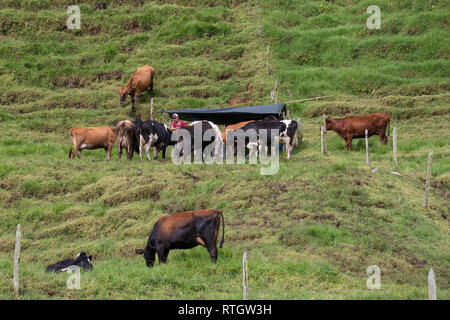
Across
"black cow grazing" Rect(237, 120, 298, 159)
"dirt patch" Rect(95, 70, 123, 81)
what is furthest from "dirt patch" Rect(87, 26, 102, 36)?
"black cow grazing" Rect(237, 120, 298, 159)

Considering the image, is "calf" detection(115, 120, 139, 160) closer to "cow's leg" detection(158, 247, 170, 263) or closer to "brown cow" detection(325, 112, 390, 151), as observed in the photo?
"brown cow" detection(325, 112, 390, 151)

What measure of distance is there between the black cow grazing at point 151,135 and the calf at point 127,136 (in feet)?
0.50

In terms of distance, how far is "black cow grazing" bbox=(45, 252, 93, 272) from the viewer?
40.6 ft

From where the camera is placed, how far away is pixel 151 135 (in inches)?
791

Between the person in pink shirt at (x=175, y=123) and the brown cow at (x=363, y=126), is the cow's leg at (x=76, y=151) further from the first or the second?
the brown cow at (x=363, y=126)

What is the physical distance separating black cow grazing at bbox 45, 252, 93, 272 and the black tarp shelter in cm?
953

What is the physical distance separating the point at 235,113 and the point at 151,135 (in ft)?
9.34

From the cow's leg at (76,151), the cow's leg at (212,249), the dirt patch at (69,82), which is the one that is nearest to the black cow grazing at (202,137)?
the cow's leg at (76,151)

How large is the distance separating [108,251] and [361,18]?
21.5 m

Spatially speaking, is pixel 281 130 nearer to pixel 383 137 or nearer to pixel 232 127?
pixel 232 127

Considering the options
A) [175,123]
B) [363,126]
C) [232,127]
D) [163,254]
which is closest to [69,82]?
[175,123]

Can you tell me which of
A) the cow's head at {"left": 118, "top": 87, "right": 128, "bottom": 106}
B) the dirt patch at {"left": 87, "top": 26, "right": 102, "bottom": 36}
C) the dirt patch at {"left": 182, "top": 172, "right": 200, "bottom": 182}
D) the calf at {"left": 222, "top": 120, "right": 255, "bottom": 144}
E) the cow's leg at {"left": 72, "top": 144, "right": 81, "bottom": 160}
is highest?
the dirt patch at {"left": 87, "top": 26, "right": 102, "bottom": 36}

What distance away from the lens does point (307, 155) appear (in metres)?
20.2
